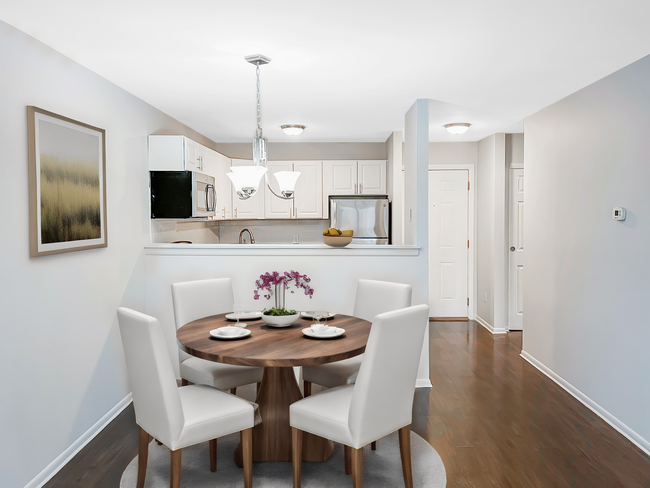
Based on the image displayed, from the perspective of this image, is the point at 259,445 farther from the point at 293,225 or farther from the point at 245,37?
the point at 293,225

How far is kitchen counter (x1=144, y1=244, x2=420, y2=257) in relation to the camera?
370cm

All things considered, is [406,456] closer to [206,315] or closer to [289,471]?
[289,471]

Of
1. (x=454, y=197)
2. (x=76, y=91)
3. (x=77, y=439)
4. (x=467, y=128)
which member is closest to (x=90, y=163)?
(x=76, y=91)

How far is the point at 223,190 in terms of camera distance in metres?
5.38

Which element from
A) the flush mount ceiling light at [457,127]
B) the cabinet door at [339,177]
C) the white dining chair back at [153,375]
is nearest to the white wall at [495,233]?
Result: the flush mount ceiling light at [457,127]

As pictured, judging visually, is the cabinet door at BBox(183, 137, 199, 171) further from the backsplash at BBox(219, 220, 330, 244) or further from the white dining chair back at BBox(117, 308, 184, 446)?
the backsplash at BBox(219, 220, 330, 244)

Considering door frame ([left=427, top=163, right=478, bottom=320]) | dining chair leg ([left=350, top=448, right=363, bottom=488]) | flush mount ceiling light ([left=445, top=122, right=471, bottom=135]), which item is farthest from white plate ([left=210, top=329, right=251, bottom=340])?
door frame ([left=427, top=163, right=478, bottom=320])

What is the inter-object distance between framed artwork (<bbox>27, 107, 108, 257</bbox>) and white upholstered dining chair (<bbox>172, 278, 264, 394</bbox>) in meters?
0.63

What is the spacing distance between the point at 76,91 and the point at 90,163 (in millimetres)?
427

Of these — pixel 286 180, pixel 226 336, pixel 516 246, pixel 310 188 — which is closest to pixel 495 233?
pixel 516 246

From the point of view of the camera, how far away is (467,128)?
15.8 feet

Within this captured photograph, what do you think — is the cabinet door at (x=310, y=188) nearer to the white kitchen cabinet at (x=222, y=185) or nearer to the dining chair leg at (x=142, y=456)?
the white kitchen cabinet at (x=222, y=185)

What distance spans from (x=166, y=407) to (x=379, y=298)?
1599 mm

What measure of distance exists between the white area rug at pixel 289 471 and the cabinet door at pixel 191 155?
7.12 feet
